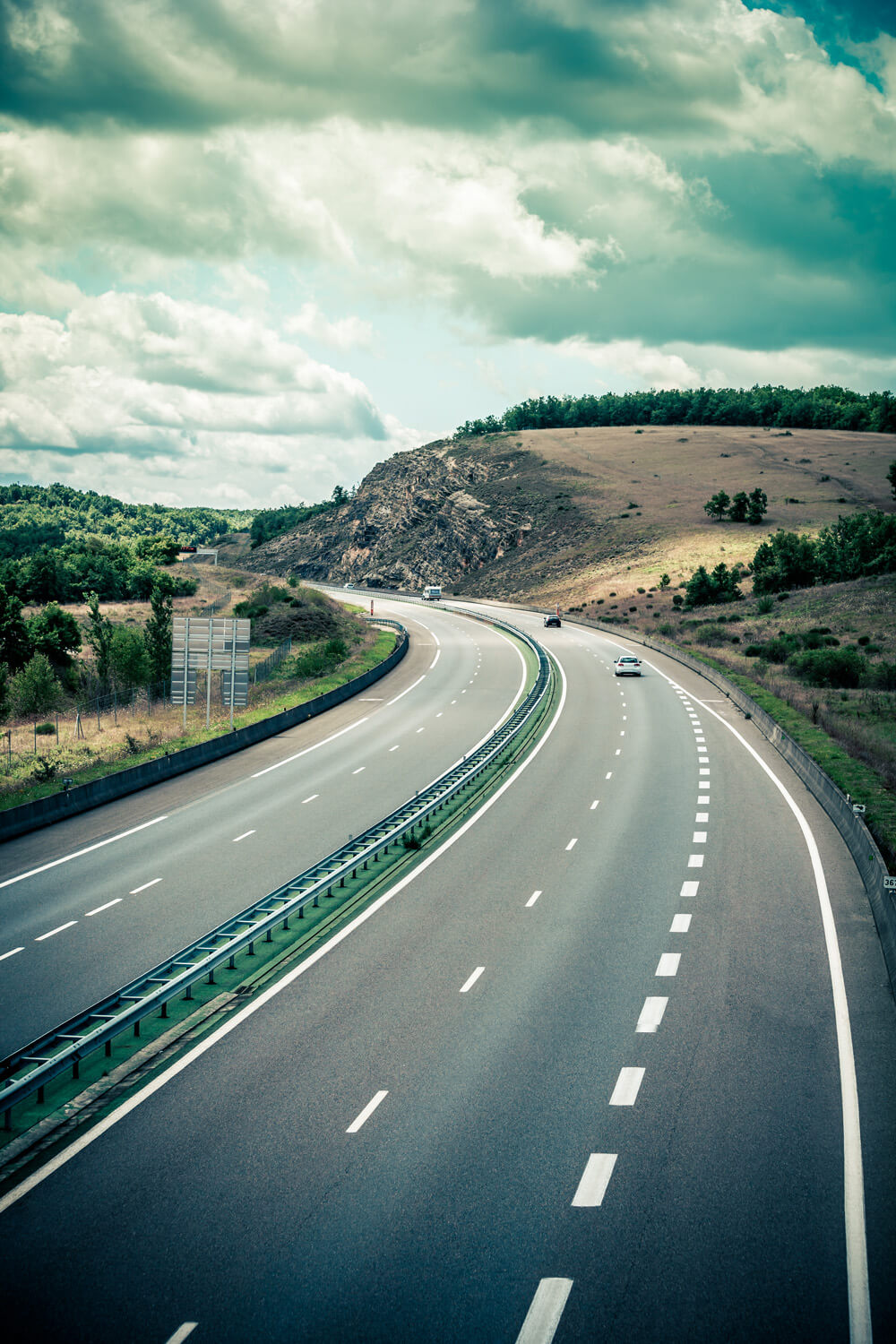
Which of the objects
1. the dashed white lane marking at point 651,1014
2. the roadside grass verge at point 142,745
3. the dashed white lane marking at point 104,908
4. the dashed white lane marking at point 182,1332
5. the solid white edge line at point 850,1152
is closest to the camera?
the dashed white lane marking at point 182,1332

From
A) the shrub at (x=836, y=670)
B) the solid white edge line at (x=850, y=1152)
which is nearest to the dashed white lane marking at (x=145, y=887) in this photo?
the solid white edge line at (x=850, y=1152)

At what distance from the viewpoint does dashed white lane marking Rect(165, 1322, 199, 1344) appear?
6.90 meters

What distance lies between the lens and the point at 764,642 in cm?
6550

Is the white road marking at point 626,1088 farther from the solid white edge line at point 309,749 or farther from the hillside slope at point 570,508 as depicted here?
the hillside slope at point 570,508

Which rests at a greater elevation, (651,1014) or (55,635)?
(55,635)

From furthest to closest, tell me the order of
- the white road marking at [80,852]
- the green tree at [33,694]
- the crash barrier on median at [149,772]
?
the green tree at [33,694] → the crash barrier on median at [149,772] → the white road marking at [80,852]

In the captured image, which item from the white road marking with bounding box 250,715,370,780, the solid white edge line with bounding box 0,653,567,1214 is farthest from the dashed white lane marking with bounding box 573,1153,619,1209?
the white road marking with bounding box 250,715,370,780

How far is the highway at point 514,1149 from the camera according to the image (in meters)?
7.34

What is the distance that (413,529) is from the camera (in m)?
153

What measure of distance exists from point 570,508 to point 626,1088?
451 ft

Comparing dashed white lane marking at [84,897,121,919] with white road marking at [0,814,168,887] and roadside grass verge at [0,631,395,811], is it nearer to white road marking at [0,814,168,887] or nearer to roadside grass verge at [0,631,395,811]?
white road marking at [0,814,168,887]

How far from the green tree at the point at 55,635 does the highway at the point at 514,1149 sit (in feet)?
152

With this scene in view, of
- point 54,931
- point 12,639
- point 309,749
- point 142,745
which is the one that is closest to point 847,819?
point 54,931

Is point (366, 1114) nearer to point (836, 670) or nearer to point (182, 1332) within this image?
point (182, 1332)
